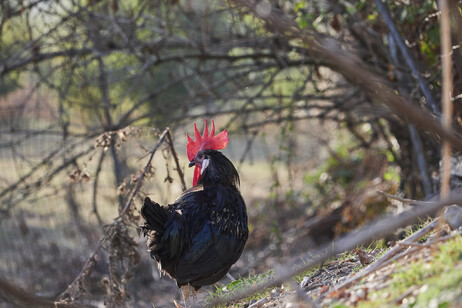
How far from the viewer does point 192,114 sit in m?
8.35

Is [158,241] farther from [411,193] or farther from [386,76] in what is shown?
[411,193]

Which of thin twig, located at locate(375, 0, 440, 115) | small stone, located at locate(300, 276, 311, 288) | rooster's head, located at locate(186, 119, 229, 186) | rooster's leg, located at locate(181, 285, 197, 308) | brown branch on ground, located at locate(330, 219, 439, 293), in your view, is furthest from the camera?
thin twig, located at locate(375, 0, 440, 115)

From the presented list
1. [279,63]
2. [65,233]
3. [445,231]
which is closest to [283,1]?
[279,63]

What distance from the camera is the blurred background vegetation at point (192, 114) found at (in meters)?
6.22

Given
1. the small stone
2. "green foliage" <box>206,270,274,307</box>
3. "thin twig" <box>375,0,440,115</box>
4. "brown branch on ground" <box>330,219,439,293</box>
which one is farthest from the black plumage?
"thin twig" <box>375,0,440,115</box>

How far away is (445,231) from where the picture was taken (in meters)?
3.45

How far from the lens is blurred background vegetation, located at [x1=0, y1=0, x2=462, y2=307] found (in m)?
6.22

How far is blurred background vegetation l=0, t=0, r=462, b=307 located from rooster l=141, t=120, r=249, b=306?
54 centimetres

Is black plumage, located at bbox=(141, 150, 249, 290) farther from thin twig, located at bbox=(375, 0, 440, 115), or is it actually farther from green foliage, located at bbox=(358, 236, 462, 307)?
thin twig, located at bbox=(375, 0, 440, 115)

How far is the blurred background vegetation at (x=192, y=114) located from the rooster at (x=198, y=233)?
54 cm

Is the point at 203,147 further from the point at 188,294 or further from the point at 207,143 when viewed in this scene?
the point at 188,294

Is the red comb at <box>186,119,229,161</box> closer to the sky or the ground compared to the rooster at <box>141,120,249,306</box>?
closer to the sky

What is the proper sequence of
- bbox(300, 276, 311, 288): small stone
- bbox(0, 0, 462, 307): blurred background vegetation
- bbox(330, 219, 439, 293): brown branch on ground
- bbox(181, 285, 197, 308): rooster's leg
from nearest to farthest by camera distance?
bbox(330, 219, 439, 293): brown branch on ground < bbox(300, 276, 311, 288): small stone < bbox(181, 285, 197, 308): rooster's leg < bbox(0, 0, 462, 307): blurred background vegetation

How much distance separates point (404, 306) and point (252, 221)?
24.6 feet
